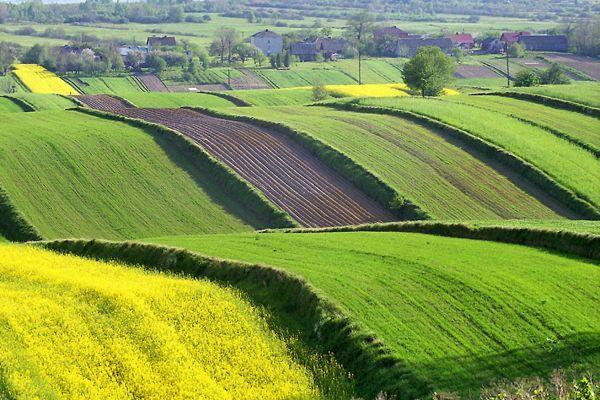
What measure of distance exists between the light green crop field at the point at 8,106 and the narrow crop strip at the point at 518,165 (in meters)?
45.2

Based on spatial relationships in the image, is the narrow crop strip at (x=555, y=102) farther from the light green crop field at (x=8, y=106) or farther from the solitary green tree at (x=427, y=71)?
the light green crop field at (x=8, y=106)

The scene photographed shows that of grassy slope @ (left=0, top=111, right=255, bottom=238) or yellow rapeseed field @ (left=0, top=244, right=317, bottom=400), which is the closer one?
yellow rapeseed field @ (left=0, top=244, right=317, bottom=400)

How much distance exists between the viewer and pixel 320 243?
41219mm

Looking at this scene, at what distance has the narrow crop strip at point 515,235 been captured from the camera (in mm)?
39719

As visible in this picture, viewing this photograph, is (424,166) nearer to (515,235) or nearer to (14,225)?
(515,235)

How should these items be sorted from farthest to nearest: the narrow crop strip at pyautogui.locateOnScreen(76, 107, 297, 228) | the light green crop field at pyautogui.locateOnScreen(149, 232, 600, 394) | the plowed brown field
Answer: the plowed brown field < the narrow crop strip at pyautogui.locateOnScreen(76, 107, 297, 228) < the light green crop field at pyautogui.locateOnScreen(149, 232, 600, 394)

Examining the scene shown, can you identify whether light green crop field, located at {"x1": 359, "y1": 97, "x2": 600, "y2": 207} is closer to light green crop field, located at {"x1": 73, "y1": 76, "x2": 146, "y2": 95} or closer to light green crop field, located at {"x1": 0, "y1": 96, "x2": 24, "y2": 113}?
light green crop field, located at {"x1": 0, "y1": 96, "x2": 24, "y2": 113}

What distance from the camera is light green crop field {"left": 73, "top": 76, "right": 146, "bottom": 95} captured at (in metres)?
148

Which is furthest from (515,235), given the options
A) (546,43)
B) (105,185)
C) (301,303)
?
(546,43)

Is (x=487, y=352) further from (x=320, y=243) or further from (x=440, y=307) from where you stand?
(x=320, y=243)

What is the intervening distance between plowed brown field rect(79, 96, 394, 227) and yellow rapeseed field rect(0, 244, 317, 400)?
2347cm

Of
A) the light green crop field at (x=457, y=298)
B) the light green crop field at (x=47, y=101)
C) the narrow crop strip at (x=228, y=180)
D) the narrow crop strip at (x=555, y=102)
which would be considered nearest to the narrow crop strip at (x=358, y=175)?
the narrow crop strip at (x=228, y=180)

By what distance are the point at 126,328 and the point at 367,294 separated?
8.17 m

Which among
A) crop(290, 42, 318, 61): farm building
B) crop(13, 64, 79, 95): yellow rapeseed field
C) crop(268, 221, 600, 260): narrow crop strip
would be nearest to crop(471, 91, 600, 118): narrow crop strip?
crop(268, 221, 600, 260): narrow crop strip
